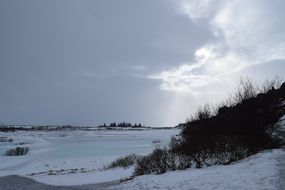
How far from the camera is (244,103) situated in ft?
79.1

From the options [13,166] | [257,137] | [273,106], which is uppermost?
[273,106]

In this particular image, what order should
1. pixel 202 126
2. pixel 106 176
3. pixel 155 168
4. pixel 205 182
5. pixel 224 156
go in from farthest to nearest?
pixel 202 126 → pixel 106 176 → pixel 155 168 → pixel 224 156 → pixel 205 182

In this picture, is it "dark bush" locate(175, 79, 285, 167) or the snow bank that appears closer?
the snow bank

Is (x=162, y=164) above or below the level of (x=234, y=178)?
above

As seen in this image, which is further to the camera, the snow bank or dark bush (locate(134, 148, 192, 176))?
dark bush (locate(134, 148, 192, 176))

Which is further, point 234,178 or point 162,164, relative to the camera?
point 162,164

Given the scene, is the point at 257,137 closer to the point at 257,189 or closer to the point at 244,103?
the point at 244,103

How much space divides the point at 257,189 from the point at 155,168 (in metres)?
10.0

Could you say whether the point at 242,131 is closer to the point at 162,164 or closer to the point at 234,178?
the point at 162,164

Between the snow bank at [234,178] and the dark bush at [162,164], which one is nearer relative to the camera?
the snow bank at [234,178]

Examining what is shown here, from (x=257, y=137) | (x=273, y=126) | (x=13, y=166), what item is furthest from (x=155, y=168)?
(x=13, y=166)

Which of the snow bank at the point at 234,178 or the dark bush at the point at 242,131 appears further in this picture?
the dark bush at the point at 242,131

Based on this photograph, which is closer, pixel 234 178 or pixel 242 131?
pixel 234 178

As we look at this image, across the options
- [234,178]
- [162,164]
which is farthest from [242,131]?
[234,178]
